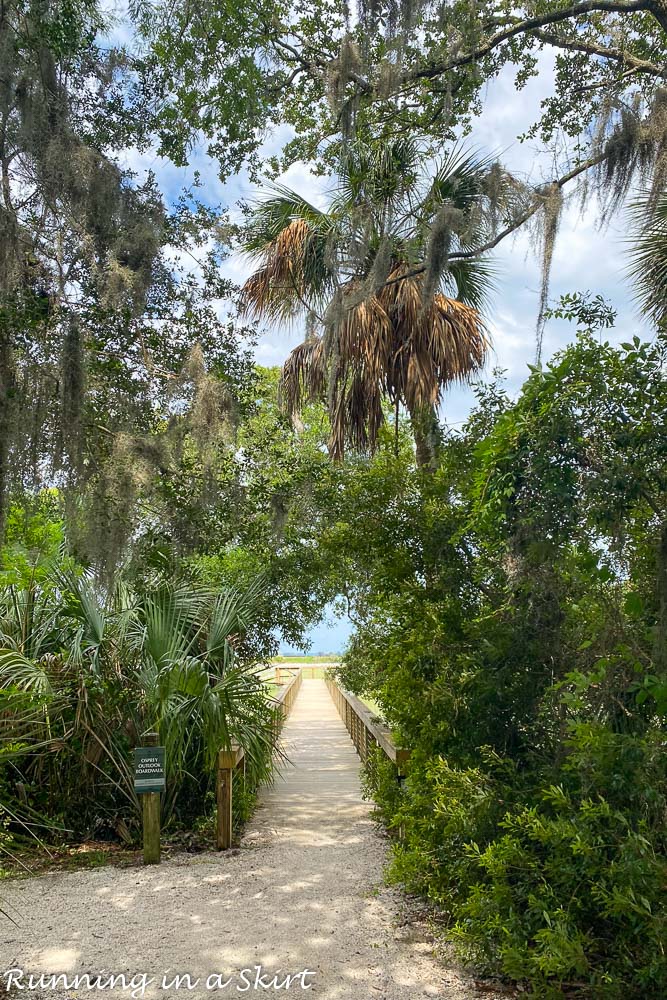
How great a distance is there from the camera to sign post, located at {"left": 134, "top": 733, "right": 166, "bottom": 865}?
15.3ft

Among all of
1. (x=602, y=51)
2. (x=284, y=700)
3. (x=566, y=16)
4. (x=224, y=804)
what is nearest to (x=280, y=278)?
(x=602, y=51)

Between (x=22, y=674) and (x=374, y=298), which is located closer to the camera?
(x=22, y=674)

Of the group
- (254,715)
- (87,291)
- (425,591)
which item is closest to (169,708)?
(254,715)

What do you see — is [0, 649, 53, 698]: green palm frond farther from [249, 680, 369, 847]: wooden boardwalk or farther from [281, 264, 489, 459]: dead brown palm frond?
[281, 264, 489, 459]: dead brown palm frond

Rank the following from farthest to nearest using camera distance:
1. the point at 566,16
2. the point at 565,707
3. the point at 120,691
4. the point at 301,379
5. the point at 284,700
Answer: the point at 284,700
the point at 301,379
the point at 120,691
the point at 566,16
the point at 565,707

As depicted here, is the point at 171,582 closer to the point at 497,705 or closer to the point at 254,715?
the point at 254,715

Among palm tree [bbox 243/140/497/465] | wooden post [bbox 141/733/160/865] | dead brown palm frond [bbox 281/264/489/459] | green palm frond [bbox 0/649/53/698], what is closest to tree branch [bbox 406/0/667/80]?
palm tree [bbox 243/140/497/465]

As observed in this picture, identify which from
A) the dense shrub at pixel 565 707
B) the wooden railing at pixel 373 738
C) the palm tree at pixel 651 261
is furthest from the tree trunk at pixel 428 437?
the wooden railing at pixel 373 738

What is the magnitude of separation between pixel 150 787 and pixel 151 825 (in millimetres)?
290

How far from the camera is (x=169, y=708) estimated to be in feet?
16.5

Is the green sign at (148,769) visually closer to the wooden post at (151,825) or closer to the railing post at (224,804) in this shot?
the wooden post at (151,825)

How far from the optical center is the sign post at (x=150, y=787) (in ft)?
15.3

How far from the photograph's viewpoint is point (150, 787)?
4676 millimetres

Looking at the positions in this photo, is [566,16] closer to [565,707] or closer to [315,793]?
[565,707]
